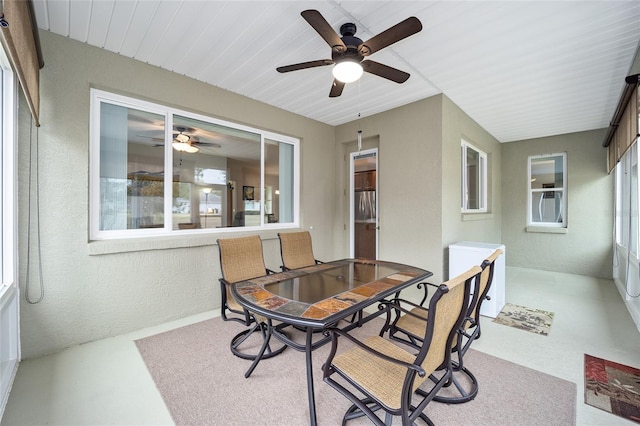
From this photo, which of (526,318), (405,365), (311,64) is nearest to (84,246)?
(311,64)

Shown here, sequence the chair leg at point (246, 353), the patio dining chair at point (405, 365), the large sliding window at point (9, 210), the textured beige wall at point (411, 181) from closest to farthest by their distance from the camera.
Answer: the patio dining chair at point (405, 365)
the large sliding window at point (9, 210)
the chair leg at point (246, 353)
the textured beige wall at point (411, 181)

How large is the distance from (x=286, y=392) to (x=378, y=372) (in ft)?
2.63

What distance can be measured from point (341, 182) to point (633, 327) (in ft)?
13.2

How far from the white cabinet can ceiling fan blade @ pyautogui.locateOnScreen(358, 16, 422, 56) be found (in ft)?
8.36

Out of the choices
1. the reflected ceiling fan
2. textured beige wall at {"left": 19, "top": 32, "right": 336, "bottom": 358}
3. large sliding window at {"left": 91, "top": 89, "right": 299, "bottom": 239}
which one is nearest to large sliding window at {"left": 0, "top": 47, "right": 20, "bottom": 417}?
textured beige wall at {"left": 19, "top": 32, "right": 336, "bottom": 358}

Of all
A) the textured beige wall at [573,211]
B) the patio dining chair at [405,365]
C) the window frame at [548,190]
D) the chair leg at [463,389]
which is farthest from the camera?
the window frame at [548,190]

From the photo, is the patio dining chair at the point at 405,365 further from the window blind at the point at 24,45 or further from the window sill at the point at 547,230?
the window sill at the point at 547,230

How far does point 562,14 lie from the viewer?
2.08 m

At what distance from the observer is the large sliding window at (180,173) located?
106 inches

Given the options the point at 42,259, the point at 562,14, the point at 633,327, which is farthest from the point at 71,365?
the point at 633,327

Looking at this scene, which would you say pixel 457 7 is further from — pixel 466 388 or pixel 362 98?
pixel 466 388

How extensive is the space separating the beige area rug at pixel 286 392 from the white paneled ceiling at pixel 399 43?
2.78m

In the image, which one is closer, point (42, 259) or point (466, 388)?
point (466, 388)

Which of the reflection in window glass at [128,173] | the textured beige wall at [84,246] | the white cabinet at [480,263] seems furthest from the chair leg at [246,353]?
the white cabinet at [480,263]
